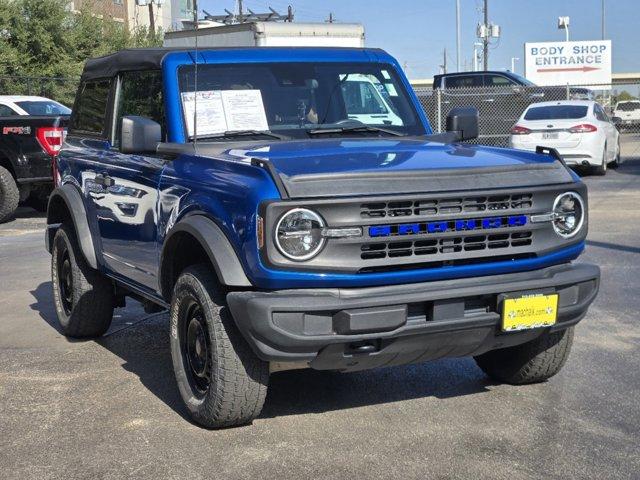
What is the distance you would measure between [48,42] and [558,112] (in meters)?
17.6

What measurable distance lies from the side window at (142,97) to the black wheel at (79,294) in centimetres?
95

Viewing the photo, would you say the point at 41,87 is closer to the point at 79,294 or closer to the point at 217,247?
the point at 79,294

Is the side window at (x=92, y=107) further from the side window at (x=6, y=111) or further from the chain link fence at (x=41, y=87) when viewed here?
the chain link fence at (x=41, y=87)

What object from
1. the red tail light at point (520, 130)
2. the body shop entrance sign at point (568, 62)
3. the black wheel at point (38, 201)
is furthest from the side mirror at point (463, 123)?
the body shop entrance sign at point (568, 62)

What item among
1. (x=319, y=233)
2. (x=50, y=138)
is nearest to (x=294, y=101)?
(x=319, y=233)

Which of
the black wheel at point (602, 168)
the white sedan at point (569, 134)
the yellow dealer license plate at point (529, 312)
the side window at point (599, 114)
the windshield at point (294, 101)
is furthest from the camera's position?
the side window at point (599, 114)

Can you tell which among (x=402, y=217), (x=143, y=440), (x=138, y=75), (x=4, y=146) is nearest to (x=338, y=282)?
(x=402, y=217)

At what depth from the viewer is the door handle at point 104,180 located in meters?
6.36

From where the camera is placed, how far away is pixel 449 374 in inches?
238

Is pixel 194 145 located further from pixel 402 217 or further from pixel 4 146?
pixel 4 146

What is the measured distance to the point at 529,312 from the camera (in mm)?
4777

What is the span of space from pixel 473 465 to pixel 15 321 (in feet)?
15.2

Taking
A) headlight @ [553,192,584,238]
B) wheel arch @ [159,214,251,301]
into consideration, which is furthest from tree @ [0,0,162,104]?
headlight @ [553,192,584,238]

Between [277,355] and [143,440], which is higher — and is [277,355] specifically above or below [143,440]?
above
